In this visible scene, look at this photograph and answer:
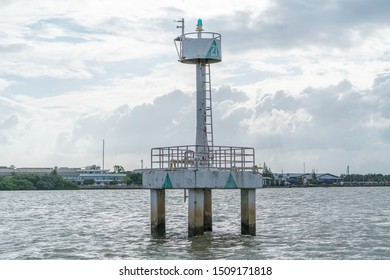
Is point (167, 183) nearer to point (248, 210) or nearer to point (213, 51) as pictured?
point (248, 210)

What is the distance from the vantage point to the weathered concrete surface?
34844 mm

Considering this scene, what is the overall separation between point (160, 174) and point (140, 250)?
3.97 m

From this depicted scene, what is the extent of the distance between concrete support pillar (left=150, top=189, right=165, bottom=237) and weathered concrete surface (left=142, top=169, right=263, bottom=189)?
0.67 metres

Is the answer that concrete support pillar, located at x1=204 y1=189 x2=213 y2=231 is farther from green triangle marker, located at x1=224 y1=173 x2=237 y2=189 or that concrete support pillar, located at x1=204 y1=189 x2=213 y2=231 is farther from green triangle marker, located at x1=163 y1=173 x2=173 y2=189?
green triangle marker, located at x1=163 y1=173 x2=173 y2=189

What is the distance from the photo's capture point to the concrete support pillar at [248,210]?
123ft

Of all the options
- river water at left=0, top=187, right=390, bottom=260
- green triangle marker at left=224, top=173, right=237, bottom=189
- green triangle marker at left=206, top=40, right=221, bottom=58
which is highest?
green triangle marker at left=206, top=40, right=221, bottom=58

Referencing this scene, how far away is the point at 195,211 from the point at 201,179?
5.50 feet

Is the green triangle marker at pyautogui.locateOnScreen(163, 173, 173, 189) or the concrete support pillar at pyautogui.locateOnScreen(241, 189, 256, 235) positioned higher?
the green triangle marker at pyautogui.locateOnScreen(163, 173, 173, 189)

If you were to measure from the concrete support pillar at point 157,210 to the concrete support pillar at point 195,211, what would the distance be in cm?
265

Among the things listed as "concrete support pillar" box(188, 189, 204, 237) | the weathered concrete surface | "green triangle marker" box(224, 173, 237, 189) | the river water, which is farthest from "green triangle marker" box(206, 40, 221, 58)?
the river water

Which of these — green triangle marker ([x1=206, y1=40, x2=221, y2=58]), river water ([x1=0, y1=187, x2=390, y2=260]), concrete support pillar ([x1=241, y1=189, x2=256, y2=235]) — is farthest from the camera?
green triangle marker ([x1=206, y1=40, x2=221, y2=58])
